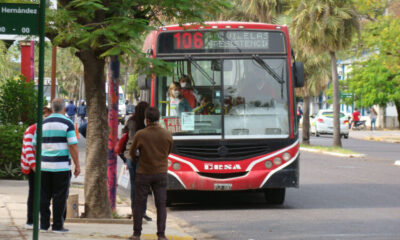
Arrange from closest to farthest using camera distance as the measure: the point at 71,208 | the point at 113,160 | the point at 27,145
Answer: the point at 27,145 → the point at 71,208 → the point at 113,160

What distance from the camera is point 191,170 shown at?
13602 millimetres

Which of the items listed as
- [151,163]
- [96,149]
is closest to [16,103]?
[96,149]

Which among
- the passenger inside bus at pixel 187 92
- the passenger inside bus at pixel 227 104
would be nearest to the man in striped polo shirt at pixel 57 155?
the passenger inside bus at pixel 187 92

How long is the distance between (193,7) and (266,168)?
13.4ft

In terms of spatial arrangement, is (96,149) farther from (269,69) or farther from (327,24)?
(327,24)

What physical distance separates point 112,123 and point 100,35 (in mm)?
2964

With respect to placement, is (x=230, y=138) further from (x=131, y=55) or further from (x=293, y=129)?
(x=131, y=55)

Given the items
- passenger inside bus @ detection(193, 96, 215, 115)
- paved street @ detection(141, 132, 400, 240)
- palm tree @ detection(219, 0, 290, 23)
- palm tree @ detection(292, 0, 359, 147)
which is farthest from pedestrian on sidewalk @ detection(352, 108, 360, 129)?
passenger inside bus @ detection(193, 96, 215, 115)

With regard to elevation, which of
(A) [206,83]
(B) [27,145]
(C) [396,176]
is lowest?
(C) [396,176]

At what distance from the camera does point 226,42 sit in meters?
14.1

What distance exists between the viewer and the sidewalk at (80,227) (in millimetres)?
9488

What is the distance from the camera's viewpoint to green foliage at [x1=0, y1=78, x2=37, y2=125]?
19734 millimetres

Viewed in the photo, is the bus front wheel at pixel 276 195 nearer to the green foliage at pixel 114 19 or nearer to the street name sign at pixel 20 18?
the green foliage at pixel 114 19

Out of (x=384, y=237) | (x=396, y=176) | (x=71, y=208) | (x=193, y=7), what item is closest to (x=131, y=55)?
(x=193, y=7)
